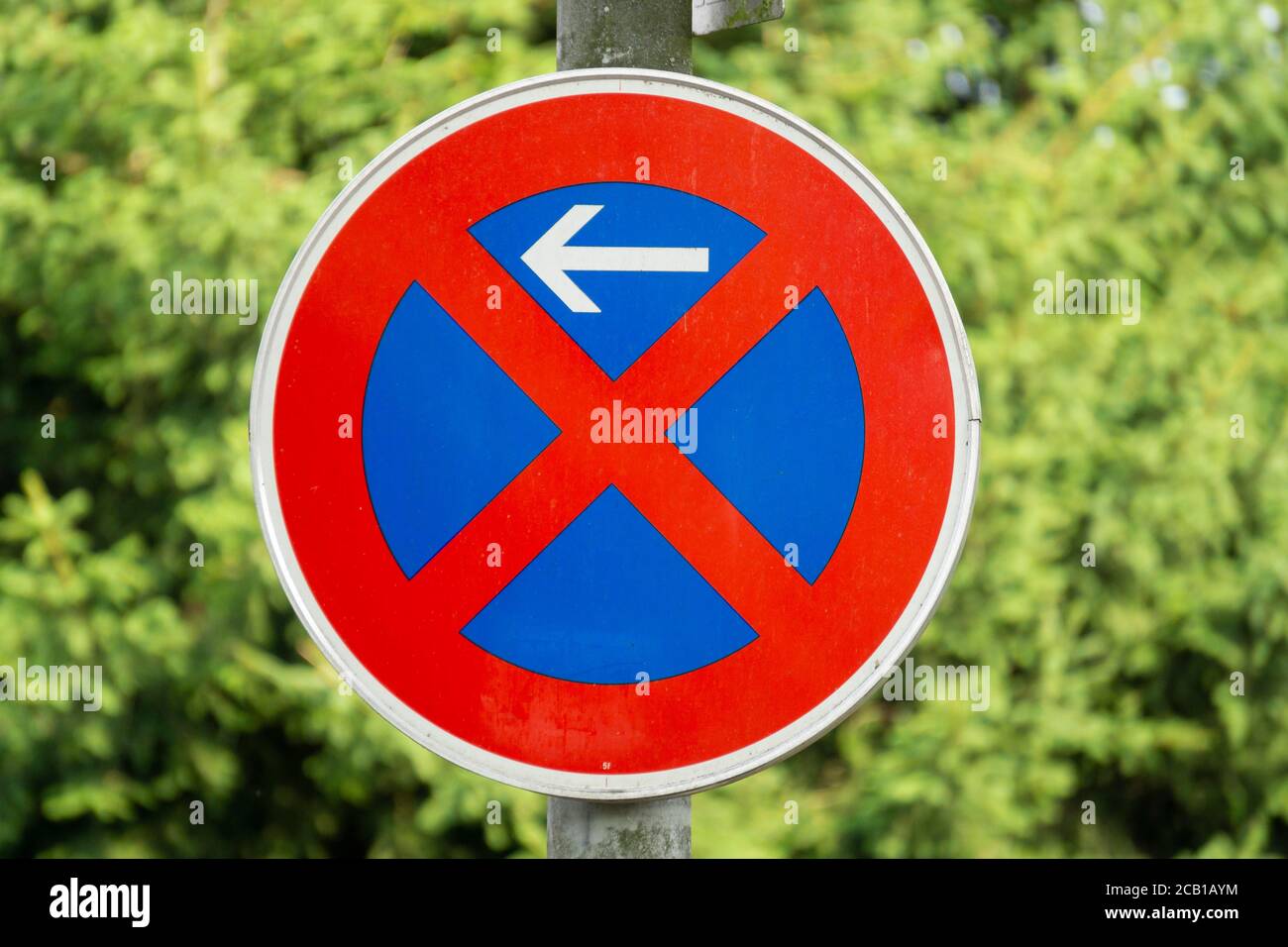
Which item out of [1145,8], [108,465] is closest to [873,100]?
[1145,8]

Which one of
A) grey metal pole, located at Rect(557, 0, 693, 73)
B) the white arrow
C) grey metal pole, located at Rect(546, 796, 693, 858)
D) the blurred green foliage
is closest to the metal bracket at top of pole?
grey metal pole, located at Rect(557, 0, 693, 73)

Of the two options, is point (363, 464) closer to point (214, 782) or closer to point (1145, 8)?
point (214, 782)

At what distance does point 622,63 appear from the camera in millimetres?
1183

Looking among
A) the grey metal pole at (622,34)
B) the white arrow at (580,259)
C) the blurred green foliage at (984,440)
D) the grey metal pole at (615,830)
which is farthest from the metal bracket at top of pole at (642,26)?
the blurred green foliage at (984,440)

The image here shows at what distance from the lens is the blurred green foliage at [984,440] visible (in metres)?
2.95

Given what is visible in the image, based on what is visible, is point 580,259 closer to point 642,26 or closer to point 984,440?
point 642,26

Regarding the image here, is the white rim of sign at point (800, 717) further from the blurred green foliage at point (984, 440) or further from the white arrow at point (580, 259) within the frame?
the blurred green foliage at point (984, 440)

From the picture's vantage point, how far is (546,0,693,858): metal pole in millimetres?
1102

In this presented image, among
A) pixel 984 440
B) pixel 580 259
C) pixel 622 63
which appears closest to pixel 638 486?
pixel 580 259

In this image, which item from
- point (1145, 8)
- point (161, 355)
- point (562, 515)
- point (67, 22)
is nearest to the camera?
point (562, 515)

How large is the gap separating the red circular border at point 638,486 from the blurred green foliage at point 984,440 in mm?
1836

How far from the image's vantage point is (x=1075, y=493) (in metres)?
3.21

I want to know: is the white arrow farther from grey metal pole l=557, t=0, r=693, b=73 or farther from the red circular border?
grey metal pole l=557, t=0, r=693, b=73

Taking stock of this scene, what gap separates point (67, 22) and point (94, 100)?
309 millimetres
